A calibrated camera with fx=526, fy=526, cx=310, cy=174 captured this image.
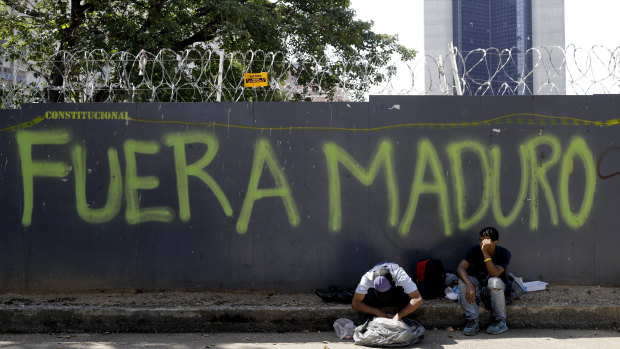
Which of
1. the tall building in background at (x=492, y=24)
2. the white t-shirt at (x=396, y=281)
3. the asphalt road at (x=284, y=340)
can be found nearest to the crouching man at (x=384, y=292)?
the white t-shirt at (x=396, y=281)

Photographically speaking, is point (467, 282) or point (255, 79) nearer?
point (467, 282)

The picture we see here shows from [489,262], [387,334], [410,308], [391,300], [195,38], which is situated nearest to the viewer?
[387,334]

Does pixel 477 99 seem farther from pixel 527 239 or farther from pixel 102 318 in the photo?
pixel 102 318

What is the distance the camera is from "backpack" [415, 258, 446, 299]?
5141 millimetres

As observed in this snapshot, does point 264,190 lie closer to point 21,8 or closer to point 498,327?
point 498,327

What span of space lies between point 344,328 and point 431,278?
1.07 meters

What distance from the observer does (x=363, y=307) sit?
4723mm

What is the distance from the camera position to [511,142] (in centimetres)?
552

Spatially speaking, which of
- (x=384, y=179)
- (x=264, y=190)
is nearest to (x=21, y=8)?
(x=264, y=190)

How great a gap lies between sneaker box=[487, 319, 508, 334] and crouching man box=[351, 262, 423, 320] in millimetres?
712

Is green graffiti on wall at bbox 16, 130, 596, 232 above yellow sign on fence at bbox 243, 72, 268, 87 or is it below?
Answer: below

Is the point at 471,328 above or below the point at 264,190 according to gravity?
below

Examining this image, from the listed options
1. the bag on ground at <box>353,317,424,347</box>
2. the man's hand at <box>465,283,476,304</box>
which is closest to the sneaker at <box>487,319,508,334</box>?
the man's hand at <box>465,283,476,304</box>

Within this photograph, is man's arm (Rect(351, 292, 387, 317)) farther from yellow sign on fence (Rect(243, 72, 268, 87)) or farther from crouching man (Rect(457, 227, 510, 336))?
yellow sign on fence (Rect(243, 72, 268, 87))
